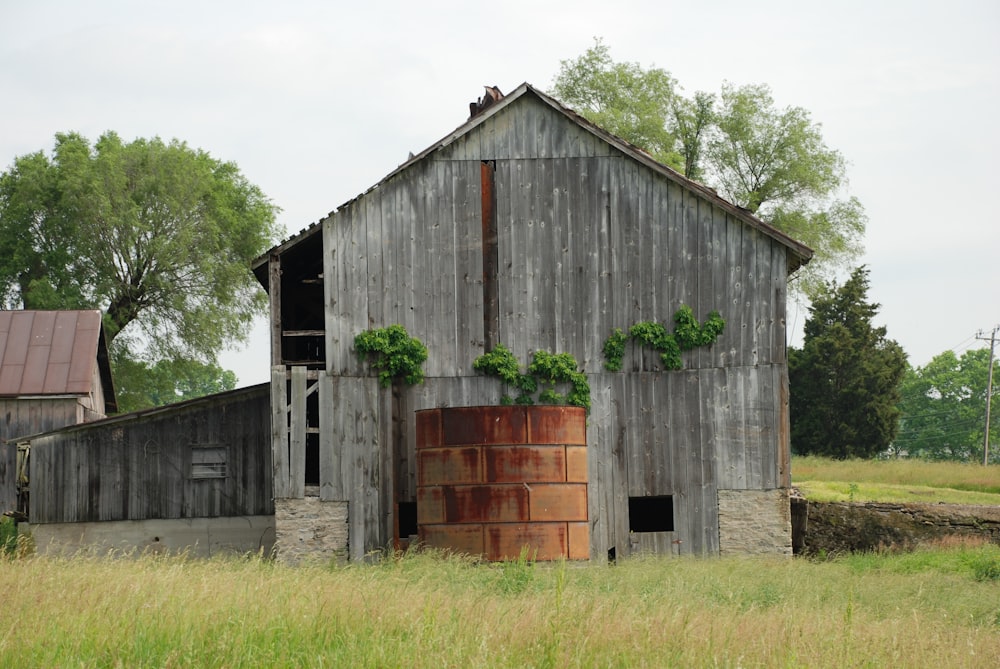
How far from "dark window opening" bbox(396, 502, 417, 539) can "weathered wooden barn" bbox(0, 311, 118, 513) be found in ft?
38.4

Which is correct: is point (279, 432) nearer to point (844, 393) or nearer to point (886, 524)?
point (886, 524)

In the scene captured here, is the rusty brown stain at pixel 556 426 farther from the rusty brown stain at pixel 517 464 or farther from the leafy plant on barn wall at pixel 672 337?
the leafy plant on barn wall at pixel 672 337

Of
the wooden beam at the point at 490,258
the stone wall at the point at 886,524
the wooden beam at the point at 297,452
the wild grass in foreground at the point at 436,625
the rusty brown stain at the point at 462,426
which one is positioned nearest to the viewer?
the wild grass in foreground at the point at 436,625

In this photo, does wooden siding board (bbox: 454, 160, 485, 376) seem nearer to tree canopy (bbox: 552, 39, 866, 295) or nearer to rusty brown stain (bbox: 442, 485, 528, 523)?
rusty brown stain (bbox: 442, 485, 528, 523)

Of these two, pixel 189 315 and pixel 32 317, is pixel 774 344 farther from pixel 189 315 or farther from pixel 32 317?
pixel 189 315

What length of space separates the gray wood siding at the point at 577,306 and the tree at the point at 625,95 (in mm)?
25500

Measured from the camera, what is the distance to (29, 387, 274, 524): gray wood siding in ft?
81.3

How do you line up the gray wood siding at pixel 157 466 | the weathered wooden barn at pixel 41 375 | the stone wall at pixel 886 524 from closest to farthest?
the stone wall at pixel 886 524, the gray wood siding at pixel 157 466, the weathered wooden barn at pixel 41 375

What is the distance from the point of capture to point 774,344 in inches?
819

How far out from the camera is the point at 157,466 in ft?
81.7

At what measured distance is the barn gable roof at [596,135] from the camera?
2091cm

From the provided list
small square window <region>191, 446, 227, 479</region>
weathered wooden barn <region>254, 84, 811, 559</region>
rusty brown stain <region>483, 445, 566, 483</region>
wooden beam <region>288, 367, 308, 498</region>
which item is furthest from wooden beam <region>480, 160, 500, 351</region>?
small square window <region>191, 446, 227, 479</region>

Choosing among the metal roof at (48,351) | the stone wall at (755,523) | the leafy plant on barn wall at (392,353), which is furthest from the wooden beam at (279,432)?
the metal roof at (48,351)

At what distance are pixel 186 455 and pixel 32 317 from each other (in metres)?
9.30
